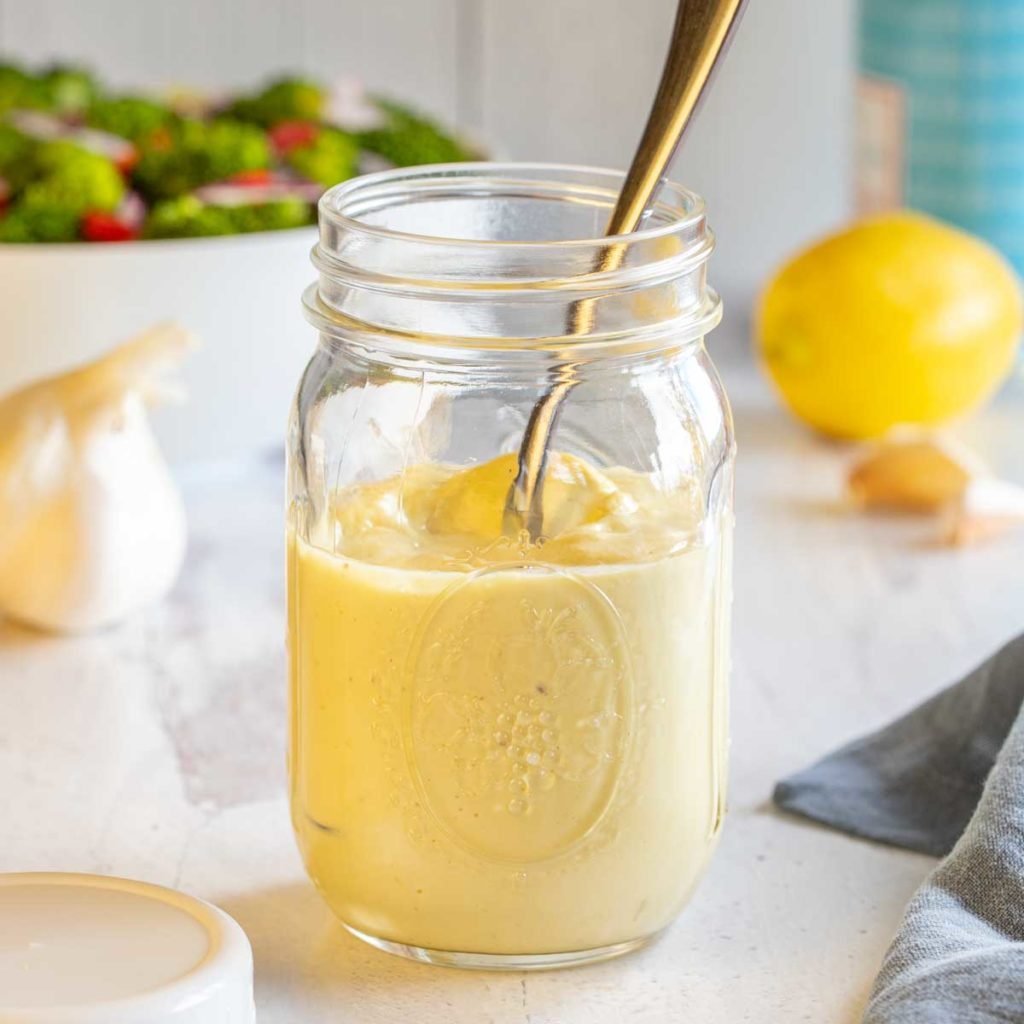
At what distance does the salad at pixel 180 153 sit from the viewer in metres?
1.03

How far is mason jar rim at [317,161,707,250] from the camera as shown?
1.73ft

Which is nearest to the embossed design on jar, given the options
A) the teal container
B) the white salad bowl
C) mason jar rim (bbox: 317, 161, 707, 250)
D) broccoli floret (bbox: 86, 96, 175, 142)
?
mason jar rim (bbox: 317, 161, 707, 250)

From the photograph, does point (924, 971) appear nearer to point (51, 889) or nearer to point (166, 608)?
point (51, 889)

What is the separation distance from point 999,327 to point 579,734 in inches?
27.4

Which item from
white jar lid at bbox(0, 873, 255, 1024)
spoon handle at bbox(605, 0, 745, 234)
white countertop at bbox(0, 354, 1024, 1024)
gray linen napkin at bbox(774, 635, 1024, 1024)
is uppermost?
spoon handle at bbox(605, 0, 745, 234)

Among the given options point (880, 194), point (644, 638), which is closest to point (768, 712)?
point (644, 638)

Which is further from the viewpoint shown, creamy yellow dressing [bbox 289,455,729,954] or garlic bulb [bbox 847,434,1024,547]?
garlic bulb [bbox 847,434,1024,547]

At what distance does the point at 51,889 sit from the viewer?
0.54 meters

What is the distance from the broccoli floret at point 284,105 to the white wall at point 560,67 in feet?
1.01

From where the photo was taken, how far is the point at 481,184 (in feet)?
2.03

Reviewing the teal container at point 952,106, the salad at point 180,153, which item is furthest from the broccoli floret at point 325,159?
the teal container at point 952,106

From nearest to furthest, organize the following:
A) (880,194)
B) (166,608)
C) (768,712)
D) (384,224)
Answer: (384,224), (768,712), (166,608), (880,194)

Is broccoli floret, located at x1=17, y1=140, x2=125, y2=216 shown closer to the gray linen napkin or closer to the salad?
the salad

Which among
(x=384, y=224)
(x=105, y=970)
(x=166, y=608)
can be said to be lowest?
(x=166, y=608)
